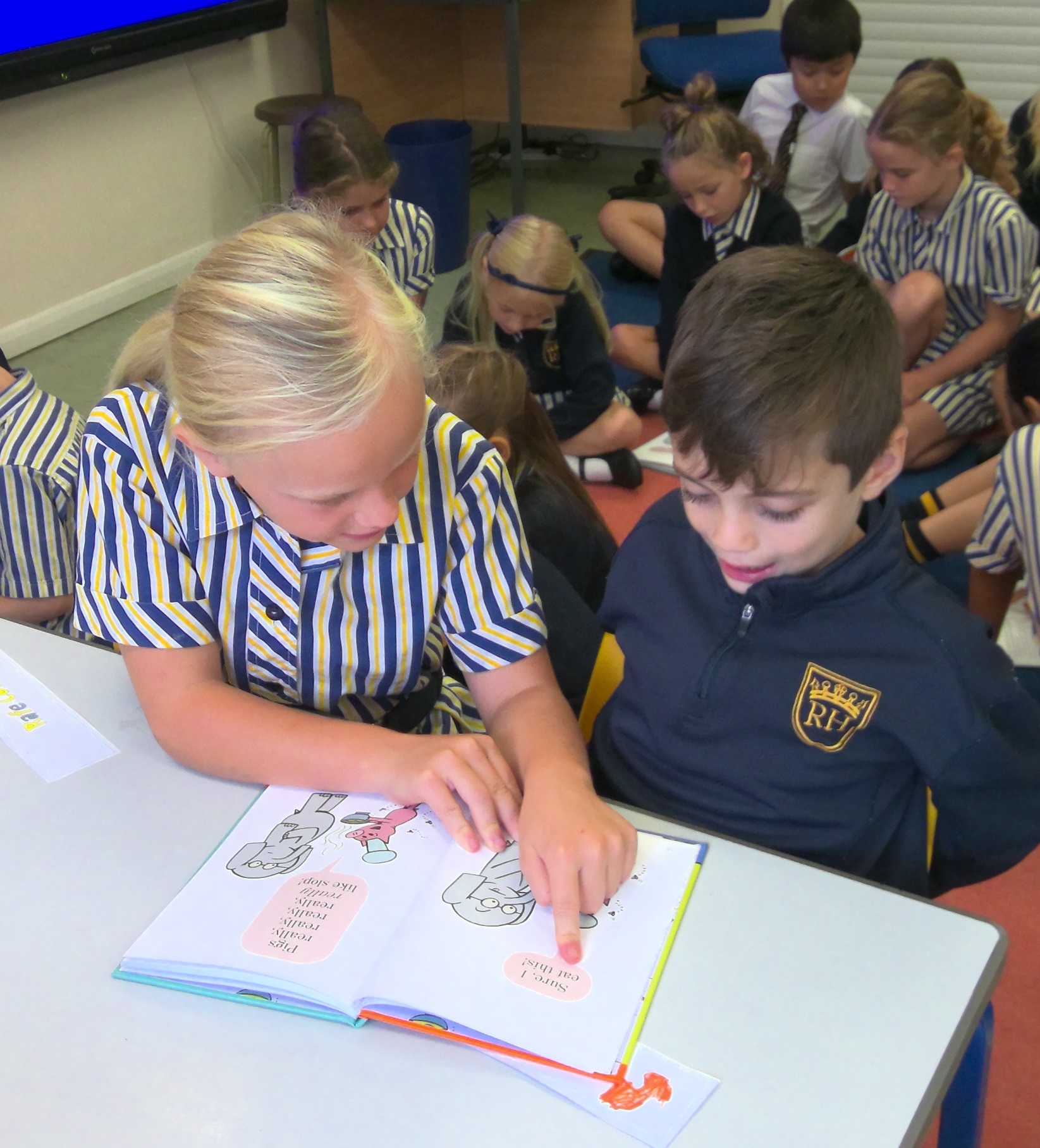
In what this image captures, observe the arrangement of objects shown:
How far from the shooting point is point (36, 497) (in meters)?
1.37

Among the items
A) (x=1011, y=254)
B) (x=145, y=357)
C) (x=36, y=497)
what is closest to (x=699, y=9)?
(x=1011, y=254)

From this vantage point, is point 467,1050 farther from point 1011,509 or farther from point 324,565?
point 1011,509

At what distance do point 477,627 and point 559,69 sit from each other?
3909 mm

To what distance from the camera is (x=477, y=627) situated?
3.20 feet

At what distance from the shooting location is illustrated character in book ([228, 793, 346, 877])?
0.77 metres

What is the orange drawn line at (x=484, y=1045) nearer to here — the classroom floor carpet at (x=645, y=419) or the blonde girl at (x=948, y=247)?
the classroom floor carpet at (x=645, y=419)

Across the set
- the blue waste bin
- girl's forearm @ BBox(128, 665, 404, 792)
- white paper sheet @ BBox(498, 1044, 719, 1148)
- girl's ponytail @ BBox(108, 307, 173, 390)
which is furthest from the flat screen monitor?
white paper sheet @ BBox(498, 1044, 719, 1148)

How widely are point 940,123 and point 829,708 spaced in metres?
1.96

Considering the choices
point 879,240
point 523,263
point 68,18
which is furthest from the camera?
Answer: point 68,18

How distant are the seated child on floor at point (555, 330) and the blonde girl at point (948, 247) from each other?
2.22 feet

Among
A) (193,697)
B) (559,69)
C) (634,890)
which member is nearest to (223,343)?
(193,697)

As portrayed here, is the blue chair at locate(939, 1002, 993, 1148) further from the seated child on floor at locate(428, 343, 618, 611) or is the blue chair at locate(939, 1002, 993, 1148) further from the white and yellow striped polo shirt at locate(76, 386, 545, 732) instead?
the seated child on floor at locate(428, 343, 618, 611)

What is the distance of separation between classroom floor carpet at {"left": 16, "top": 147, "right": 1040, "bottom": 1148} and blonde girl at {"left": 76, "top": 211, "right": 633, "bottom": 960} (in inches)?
21.2

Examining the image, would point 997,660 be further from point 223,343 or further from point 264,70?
point 264,70
